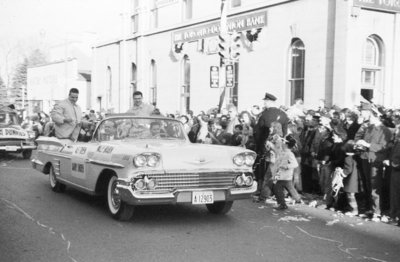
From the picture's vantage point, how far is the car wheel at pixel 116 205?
22.4 ft

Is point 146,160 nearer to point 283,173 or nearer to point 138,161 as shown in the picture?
point 138,161

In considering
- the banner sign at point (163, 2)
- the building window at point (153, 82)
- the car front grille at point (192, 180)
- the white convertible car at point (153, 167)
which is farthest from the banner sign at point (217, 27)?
the car front grille at point (192, 180)

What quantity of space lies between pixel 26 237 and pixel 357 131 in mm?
5547

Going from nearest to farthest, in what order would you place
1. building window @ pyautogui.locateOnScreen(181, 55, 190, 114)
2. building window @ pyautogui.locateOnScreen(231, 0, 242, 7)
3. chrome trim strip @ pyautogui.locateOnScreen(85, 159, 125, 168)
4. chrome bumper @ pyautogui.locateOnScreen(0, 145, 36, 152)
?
chrome trim strip @ pyautogui.locateOnScreen(85, 159, 125, 168)
chrome bumper @ pyautogui.locateOnScreen(0, 145, 36, 152)
building window @ pyautogui.locateOnScreen(231, 0, 242, 7)
building window @ pyautogui.locateOnScreen(181, 55, 190, 114)

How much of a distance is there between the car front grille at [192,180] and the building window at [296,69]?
10098 millimetres

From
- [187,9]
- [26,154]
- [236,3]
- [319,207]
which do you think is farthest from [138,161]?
[187,9]

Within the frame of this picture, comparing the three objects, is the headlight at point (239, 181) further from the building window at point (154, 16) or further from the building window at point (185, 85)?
the building window at point (154, 16)

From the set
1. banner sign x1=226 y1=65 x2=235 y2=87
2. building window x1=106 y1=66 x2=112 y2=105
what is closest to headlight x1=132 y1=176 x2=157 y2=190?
banner sign x1=226 y1=65 x2=235 y2=87

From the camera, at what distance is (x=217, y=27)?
19656 millimetres

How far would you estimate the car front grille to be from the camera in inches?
256

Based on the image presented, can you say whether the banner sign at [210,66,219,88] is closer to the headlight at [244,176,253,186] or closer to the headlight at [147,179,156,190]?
the headlight at [244,176,253,186]

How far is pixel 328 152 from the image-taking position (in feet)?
28.0

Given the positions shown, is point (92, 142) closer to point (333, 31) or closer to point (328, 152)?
point (328, 152)

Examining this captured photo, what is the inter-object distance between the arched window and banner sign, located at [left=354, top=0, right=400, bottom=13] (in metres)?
0.94
